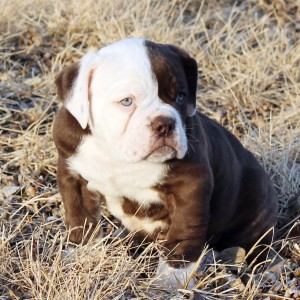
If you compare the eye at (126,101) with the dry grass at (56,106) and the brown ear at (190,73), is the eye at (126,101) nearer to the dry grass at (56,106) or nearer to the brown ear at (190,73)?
the brown ear at (190,73)

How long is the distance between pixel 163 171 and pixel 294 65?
3.48 m

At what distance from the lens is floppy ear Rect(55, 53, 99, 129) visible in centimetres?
379

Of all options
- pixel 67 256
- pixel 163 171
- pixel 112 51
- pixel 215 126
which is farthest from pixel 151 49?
pixel 67 256

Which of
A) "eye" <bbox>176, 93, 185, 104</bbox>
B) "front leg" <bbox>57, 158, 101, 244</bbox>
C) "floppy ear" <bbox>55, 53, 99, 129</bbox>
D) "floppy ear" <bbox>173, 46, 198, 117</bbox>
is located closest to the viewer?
"floppy ear" <bbox>55, 53, 99, 129</bbox>

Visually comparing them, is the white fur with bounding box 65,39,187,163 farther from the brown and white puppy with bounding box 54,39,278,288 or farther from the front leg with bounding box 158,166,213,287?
the front leg with bounding box 158,166,213,287

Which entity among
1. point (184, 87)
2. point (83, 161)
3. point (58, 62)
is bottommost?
point (58, 62)

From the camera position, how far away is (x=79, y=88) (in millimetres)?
3797

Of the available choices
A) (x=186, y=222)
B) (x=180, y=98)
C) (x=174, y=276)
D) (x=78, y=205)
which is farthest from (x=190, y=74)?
(x=174, y=276)

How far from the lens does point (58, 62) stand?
6.71m

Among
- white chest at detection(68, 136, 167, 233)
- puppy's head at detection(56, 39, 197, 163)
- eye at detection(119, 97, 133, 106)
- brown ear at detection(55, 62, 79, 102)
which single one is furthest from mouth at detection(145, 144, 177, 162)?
brown ear at detection(55, 62, 79, 102)

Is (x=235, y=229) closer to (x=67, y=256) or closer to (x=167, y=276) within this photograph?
(x=167, y=276)

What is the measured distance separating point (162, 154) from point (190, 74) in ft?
1.85

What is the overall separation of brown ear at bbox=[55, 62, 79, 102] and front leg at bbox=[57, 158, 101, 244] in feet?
1.50

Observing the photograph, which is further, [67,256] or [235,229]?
[235,229]
